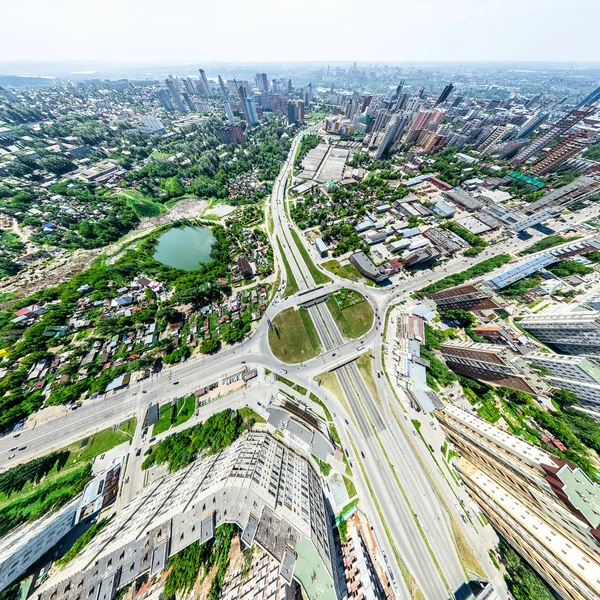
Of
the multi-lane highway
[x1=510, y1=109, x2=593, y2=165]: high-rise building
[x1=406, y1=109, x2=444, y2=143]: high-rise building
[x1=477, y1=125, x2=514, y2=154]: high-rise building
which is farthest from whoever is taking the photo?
[x1=406, y1=109, x2=444, y2=143]: high-rise building

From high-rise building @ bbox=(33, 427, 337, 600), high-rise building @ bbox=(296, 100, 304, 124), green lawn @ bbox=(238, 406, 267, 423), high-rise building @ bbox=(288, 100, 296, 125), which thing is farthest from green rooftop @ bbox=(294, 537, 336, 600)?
high-rise building @ bbox=(296, 100, 304, 124)

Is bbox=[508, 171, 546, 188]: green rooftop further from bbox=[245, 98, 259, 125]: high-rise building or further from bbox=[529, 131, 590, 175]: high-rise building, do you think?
bbox=[245, 98, 259, 125]: high-rise building

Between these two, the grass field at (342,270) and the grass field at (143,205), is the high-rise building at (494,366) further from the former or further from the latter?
the grass field at (143,205)

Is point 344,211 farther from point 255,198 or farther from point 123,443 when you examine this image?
point 123,443

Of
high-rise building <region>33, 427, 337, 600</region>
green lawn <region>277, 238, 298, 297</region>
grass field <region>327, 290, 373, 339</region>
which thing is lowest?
green lawn <region>277, 238, 298, 297</region>

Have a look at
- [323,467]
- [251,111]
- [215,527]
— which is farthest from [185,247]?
[251,111]

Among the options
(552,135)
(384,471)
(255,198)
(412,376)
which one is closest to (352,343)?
(412,376)

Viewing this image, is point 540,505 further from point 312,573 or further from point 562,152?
point 562,152
